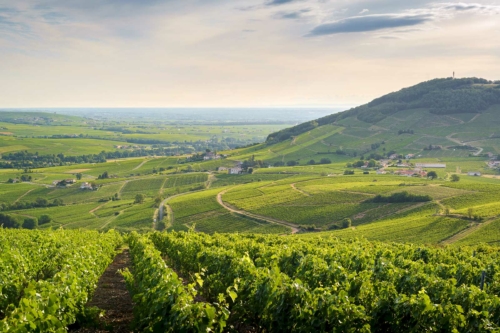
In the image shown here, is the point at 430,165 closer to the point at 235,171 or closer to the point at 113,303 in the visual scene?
the point at 235,171

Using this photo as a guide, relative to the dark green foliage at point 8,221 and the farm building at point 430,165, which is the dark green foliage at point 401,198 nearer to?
the farm building at point 430,165

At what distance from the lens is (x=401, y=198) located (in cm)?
8800

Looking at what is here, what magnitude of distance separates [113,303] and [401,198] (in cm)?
8038

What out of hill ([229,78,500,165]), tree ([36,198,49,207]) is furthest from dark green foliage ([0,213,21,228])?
hill ([229,78,500,165])

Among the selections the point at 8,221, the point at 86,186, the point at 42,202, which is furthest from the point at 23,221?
the point at 86,186

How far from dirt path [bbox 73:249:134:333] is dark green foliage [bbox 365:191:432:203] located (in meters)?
72.7

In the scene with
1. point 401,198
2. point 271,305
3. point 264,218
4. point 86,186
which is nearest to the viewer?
point 271,305

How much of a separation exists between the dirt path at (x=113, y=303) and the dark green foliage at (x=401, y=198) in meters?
72.7

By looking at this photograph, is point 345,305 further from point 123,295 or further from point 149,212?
point 149,212

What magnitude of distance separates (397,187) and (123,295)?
8944cm

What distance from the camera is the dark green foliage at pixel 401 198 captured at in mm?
86188

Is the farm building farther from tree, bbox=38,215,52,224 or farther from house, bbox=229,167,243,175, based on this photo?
tree, bbox=38,215,52,224

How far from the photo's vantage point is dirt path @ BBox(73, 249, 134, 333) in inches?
533

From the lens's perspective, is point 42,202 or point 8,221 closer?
point 8,221
